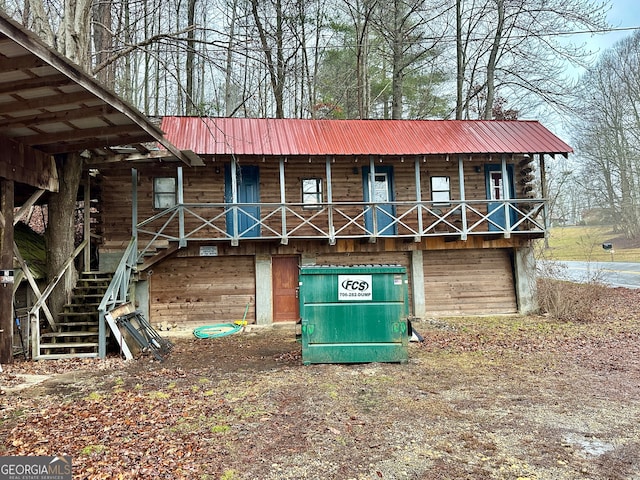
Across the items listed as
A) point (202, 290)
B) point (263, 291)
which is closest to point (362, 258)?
point (263, 291)

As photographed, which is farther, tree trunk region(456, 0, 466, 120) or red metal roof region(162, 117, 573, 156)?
tree trunk region(456, 0, 466, 120)

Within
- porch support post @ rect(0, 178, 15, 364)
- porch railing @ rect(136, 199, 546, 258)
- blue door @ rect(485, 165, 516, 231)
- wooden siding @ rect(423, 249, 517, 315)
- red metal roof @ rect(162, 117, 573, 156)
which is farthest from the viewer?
blue door @ rect(485, 165, 516, 231)

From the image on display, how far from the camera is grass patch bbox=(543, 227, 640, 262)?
31958 mm

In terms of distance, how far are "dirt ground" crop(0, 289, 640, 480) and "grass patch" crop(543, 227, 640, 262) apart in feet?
82.1

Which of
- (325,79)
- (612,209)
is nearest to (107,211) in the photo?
(325,79)

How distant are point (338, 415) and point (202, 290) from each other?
8242mm

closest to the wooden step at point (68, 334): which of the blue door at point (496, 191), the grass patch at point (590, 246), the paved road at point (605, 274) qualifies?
the blue door at point (496, 191)

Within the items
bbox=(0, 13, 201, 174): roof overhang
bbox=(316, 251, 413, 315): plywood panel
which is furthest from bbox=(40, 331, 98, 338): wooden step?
bbox=(316, 251, 413, 315): plywood panel

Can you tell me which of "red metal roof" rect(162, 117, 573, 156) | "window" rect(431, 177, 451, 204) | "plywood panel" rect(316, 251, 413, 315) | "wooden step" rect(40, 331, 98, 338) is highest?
"red metal roof" rect(162, 117, 573, 156)

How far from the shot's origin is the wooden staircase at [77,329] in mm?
7949

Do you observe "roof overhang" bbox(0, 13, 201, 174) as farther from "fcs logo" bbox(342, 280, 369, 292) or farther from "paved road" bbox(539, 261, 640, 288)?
"paved road" bbox(539, 261, 640, 288)

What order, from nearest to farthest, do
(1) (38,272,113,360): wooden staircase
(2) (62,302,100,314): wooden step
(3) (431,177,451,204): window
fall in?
(1) (38,272,113,360): wooden staircase < (2) (62,302,100,314): wooden step < (3) (431,177,451,204): window

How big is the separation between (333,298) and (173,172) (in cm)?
688

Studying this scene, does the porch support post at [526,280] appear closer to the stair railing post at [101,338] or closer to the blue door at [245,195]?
the blue door at [245,195]
